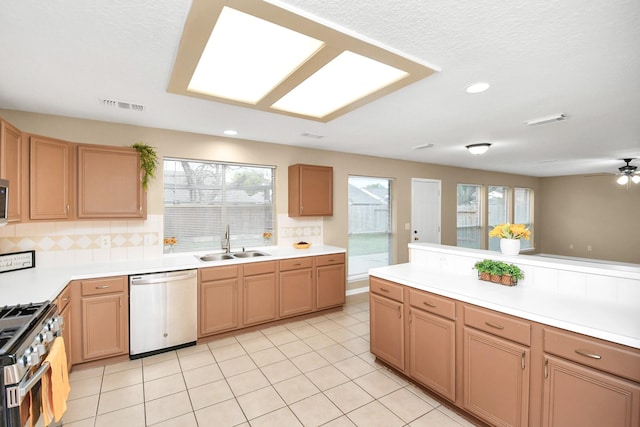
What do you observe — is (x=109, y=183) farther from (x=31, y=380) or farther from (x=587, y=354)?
(x=587, y=354)

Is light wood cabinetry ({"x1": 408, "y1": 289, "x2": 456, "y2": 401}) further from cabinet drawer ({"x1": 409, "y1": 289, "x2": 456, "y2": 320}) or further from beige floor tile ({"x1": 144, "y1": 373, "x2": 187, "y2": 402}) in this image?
Answer: beige floor tile ({"x1": 144, "y1": 373, "x2": 187, "y2": 402})

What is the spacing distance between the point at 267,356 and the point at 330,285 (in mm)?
1440

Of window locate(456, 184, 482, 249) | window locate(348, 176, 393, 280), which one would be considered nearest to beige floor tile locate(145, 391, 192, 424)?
window locate(348, 176, 393, 280)

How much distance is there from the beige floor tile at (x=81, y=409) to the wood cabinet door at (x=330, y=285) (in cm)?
253

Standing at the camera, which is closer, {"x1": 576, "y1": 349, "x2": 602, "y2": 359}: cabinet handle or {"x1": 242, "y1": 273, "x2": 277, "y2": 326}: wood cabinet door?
{"x1": 576, "y1": 349, "x2": 602, "y2": 359}: cabinet handle

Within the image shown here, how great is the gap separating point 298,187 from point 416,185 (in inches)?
115

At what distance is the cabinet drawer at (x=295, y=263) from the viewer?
12.6ft

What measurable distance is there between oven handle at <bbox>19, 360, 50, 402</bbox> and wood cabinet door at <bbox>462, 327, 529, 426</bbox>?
2.55 meters

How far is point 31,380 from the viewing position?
1463mm

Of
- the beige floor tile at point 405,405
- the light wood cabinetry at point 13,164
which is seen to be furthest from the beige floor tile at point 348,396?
the light wood cabinetry at point 13,164

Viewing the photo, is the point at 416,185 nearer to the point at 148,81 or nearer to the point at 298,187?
the point at 298,187

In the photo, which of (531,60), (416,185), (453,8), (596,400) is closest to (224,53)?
(453,8)

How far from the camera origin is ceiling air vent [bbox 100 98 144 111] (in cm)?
262

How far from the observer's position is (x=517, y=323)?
5.87ft
